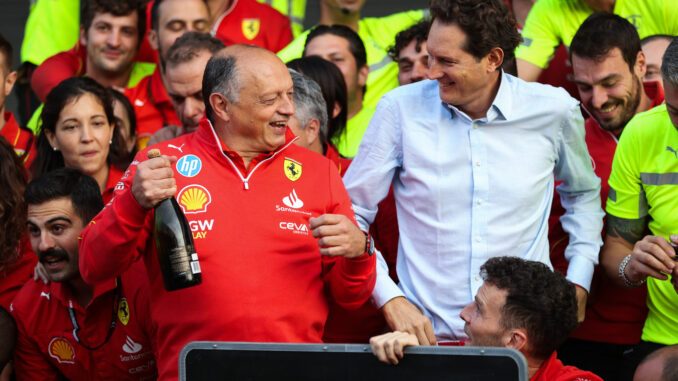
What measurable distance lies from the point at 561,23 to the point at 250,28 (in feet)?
7.03

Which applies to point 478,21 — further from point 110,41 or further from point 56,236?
point 110,41

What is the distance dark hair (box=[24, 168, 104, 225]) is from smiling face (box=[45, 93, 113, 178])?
0.58 metres

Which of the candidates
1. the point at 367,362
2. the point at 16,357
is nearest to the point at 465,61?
the point at 367,362

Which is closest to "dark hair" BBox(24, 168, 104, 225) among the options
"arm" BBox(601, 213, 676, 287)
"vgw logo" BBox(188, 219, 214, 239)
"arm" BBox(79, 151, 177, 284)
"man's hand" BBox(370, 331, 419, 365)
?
"arm" BBox(79, 151, 177, 284)

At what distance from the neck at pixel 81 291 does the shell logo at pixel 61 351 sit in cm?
19

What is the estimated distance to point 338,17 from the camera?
6.25 m

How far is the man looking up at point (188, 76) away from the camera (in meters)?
4.84

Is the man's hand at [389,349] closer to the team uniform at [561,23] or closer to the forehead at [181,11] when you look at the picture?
the team uniform at [561,23]

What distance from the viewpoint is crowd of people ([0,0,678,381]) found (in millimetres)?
3191

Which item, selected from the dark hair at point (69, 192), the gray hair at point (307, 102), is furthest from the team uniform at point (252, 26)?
the dark hair at point (69, 192)

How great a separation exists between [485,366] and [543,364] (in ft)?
3.00

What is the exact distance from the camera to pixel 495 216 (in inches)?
142

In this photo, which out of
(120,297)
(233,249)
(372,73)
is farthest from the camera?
(372,73)

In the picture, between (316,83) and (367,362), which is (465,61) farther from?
(367,362)
